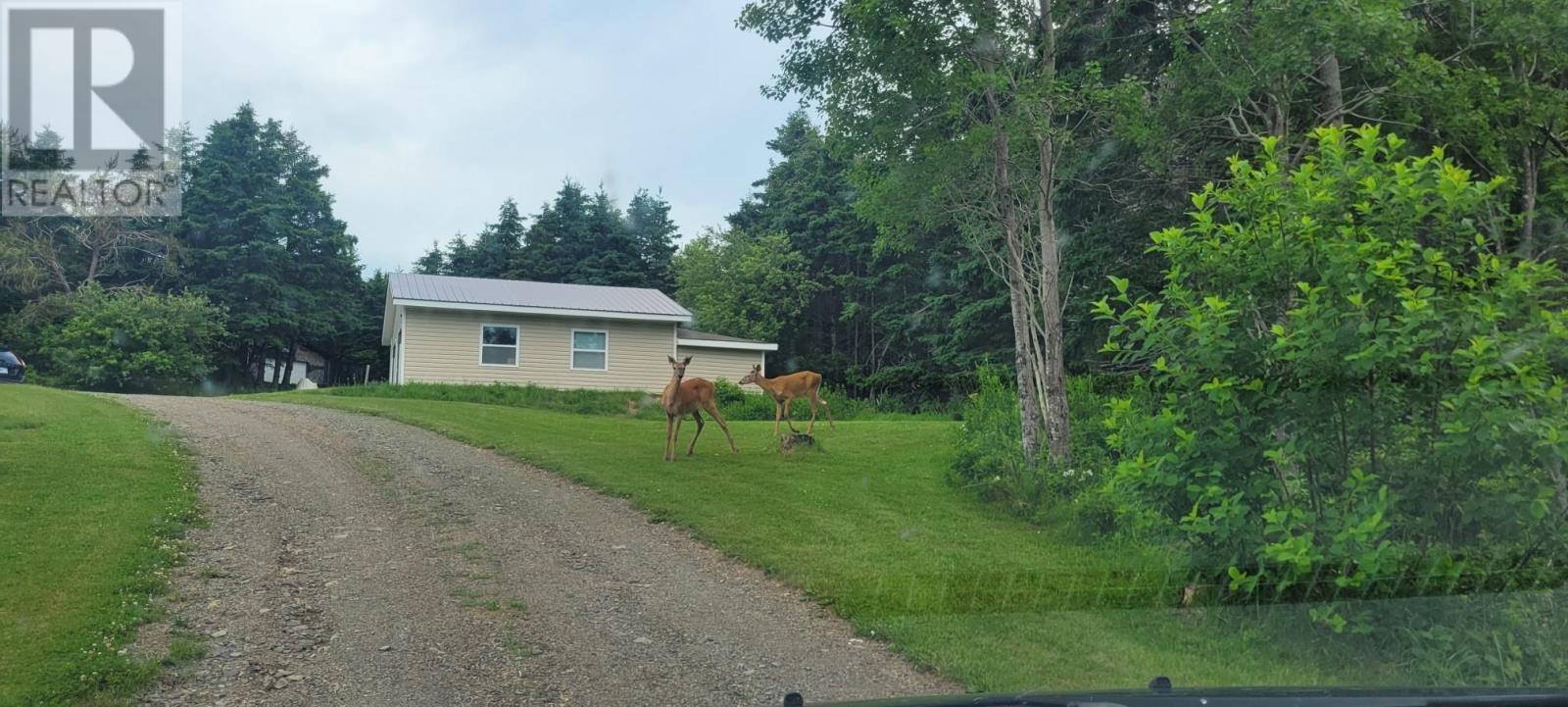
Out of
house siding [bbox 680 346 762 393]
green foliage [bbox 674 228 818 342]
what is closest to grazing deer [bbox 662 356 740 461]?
house siding [bbox 680 346 762 393]

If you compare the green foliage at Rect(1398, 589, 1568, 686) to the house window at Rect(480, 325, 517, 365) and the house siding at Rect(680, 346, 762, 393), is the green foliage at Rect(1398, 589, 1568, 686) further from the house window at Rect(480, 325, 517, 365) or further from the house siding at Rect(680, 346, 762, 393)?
the house window at Rect(480, 325, 517, 365)

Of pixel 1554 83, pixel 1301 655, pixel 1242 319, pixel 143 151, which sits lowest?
pixel 1301 655

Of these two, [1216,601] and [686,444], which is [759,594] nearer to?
[1216,601]

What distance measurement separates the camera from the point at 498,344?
24422 mm

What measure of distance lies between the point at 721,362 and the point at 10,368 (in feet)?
61.9

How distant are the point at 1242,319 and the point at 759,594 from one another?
3428 mm

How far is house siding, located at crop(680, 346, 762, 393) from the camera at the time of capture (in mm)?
26000

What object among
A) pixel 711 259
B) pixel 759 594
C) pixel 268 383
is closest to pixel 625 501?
pixel 759 594

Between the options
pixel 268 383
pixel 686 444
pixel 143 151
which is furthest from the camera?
pixel 268 383

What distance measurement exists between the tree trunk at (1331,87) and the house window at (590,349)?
18.0 meters

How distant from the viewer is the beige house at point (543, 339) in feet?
78.4

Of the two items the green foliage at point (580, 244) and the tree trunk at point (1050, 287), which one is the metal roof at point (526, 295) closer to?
the tree trunk at point (1050, 287)

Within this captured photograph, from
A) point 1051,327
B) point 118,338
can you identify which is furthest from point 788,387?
point 118,338

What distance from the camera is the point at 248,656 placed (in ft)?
17.4
